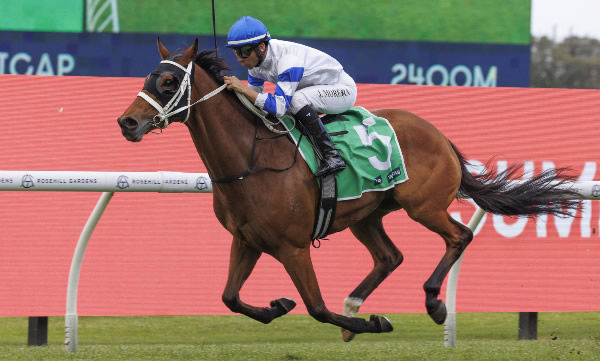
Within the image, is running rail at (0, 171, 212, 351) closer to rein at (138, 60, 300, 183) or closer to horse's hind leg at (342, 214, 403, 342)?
rein at (138, 60, 300, 183)

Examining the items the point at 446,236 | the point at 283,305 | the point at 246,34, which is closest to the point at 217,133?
the point at 246,34

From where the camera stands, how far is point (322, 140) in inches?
172

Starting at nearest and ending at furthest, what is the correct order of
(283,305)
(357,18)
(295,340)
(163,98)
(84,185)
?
(163,98), (283,305), (84,185), (295,340), (357,18)

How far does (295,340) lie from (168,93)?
257 centimetres

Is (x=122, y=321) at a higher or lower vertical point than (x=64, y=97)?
lower

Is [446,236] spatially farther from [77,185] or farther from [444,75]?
[444,75]

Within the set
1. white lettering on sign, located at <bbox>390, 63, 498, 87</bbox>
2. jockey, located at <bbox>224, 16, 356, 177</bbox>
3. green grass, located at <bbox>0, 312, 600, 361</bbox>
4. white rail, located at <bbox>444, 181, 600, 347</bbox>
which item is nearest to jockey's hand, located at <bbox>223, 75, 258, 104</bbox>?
jockey, located at <bbox>224, 16, 356, 177</bbox>

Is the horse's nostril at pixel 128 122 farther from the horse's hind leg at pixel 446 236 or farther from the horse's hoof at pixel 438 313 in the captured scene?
the horse's hoof at pixel 438 313

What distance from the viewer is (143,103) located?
3986mm

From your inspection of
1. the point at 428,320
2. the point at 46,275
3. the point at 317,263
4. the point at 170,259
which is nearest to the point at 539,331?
the point at 428,320

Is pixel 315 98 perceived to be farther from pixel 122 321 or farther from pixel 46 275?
pixel 122 321

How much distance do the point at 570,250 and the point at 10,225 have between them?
10.8 ft

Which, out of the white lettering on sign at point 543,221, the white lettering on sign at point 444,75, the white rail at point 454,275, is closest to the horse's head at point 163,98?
the white rail at point 454,275

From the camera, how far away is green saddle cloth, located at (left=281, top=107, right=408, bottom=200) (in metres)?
4.43
